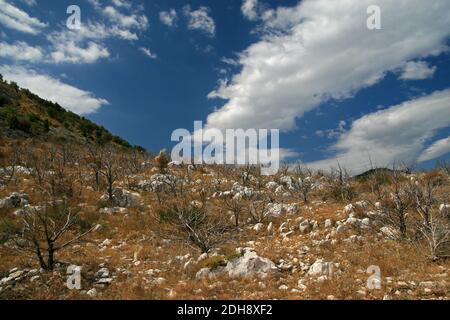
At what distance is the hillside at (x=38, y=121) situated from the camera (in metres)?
32.6

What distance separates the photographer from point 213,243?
39.6ft

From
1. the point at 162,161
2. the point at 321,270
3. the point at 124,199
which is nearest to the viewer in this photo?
the point at 321,270

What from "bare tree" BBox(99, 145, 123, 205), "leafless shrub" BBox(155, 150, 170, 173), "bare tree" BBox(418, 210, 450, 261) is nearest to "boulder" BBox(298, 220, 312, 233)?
"bare tree" BBox(418, 210, 450, 261)

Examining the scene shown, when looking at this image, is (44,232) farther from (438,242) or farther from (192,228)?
(438,242)

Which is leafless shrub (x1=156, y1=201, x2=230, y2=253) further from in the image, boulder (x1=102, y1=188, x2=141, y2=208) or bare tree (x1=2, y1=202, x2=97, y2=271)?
bare tree (x1=2, y1=202, x2=97, y2=271)

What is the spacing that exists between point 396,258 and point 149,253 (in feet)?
26.0

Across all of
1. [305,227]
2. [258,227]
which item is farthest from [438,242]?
[258,227]

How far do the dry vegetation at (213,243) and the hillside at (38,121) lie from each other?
12.3 meters

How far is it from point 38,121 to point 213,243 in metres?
33.2

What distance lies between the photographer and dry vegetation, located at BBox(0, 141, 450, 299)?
7.98m

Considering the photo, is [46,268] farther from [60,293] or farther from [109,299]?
[109,299]

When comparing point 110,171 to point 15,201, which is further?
point 110,171

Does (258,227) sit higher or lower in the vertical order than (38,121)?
lower

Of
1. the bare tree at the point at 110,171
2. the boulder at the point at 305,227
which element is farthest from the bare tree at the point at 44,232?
the boulder at the point at 305,227
